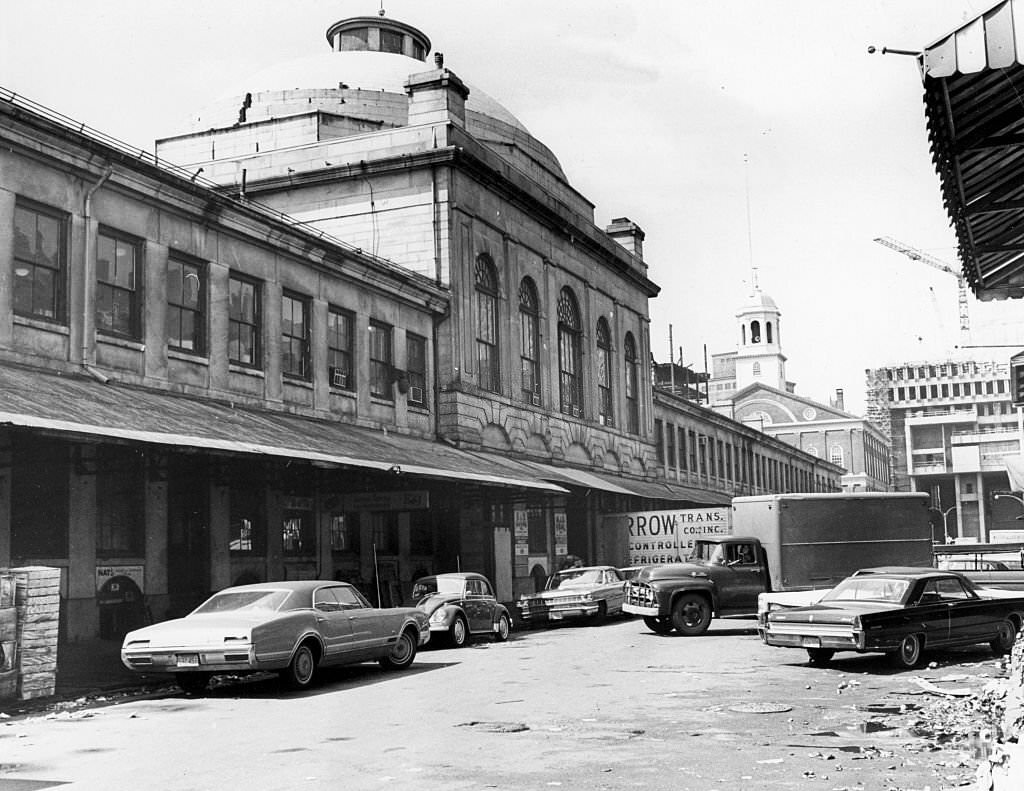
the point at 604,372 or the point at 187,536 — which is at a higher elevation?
the point at 604,372

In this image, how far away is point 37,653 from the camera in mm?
13719

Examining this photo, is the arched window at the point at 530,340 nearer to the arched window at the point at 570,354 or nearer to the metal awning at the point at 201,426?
the arched window at the point at 570,354

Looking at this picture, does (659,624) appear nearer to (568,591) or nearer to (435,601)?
(568,591)

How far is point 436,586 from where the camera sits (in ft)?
72.7

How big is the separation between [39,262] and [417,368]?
13.4 metres

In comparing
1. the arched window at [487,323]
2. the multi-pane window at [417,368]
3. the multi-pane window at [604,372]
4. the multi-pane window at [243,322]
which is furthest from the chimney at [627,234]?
the multi-pane window at [243,322]

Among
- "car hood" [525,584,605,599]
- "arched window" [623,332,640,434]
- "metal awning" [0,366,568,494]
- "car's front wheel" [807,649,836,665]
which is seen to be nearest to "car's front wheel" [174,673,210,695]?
"metal awning" [0,366,568,494]

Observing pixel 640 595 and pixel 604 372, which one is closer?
pixel 640 595

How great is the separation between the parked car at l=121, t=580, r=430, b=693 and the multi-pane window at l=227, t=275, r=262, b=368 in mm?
10337

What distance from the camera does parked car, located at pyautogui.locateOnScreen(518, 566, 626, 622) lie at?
26062mm

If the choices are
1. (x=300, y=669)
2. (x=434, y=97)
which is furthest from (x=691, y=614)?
(x=434, y=97)

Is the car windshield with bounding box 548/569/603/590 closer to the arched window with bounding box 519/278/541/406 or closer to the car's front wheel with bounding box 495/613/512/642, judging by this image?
the car's front wheel with bounding box 495/613/512/642

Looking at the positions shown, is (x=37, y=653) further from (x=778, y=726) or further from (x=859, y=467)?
(x=859, y=467)

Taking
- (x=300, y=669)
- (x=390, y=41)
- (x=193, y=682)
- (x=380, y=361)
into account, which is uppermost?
(x=390, y=41)
